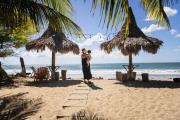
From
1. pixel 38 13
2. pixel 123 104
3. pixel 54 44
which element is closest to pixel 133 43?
pixel 54 44

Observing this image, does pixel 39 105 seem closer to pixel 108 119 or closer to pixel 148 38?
pixel 108 119

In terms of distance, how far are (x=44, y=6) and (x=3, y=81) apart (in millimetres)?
8901

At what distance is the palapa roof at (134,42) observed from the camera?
45.5 ft

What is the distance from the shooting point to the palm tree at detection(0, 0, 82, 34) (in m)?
5.39

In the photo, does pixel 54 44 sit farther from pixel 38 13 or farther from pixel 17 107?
pixel 38 13

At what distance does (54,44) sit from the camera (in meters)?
15.0

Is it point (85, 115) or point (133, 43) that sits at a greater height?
point (133, 43)

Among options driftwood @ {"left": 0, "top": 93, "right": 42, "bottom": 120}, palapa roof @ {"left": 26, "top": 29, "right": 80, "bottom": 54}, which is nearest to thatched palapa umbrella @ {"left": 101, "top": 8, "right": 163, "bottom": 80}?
palapa roof @ {"left": 26, "top": 29, "right": 80, "bottom": 54}

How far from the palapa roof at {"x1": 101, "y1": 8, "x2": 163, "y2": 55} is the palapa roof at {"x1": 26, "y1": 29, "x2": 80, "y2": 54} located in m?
1.92

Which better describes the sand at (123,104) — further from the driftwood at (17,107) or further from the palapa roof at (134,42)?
the palapa roof at (134,42)

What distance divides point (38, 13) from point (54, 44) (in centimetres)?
947

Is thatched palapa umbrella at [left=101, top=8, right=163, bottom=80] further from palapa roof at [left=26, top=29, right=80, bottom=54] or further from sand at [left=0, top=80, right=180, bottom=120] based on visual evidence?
sand at [left=0, top=80, right=180, bottom=120]

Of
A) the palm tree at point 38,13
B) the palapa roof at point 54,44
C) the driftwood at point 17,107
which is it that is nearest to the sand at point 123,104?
the driftwood at point 17,107

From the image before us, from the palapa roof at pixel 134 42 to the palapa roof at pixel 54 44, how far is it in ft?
6.29
